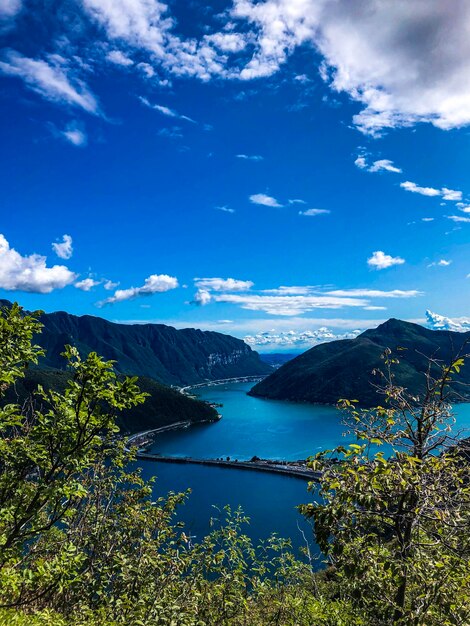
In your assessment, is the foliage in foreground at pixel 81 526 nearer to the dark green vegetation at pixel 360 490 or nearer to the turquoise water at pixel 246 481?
the dark green vegetation at pixel 360 490

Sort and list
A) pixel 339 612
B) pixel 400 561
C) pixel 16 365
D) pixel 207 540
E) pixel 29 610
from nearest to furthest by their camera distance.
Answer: pixel 400 561, pixel 16 365, pixel 339 612, pixel 29 610, pixel 207 540

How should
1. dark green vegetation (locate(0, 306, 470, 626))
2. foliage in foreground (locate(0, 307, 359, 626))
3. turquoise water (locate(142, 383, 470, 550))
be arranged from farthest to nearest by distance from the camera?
turquoise water (locate(142, 383, 470, 550))
foliage in foreground (locate(0, 307, 359, 626))
dark green vegetation (locate(0, 306, 470, 626))

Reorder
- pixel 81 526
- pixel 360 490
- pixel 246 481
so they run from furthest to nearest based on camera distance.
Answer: pixel 246 481 → pixel 81 526 → pixel 360 490

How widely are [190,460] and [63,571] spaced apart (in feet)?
500

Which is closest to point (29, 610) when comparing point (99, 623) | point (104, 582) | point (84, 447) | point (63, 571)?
point (104, 582)

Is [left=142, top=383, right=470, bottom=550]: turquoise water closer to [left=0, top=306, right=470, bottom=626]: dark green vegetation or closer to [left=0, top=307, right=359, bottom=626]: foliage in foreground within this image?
[left=0, top=307, right=359, bottom=626]: foliage in foreground

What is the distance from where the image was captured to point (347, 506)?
6.21 metres

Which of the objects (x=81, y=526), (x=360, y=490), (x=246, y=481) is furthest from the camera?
(x=246, y=481)

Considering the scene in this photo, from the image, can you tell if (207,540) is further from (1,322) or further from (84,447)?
(1,322)

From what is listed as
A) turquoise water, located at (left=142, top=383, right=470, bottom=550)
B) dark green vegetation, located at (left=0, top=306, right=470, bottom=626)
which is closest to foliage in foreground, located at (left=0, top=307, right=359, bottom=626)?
dark green vegetation, located at (left=0, top=306, right=470, bottom=626)

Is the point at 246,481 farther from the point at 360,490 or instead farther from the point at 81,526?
the point at 360,490

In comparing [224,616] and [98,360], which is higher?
[98,360]

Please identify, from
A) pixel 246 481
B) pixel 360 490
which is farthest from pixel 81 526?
pixel 246 481

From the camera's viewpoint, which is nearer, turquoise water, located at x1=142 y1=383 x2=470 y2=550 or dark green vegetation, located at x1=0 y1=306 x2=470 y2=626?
dark green vegetation, located at x1=0 y1=306 x2=470 y2=626
